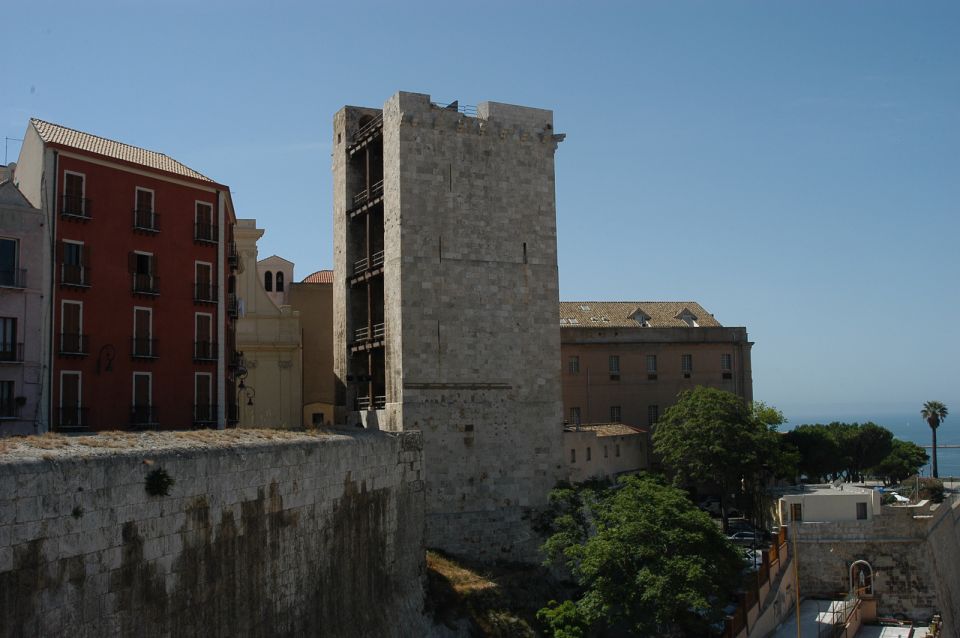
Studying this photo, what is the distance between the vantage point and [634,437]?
52.2 m

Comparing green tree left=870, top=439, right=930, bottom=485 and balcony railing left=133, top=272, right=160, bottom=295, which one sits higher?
balcony railing left=133, top=272, right=160, bottom=295

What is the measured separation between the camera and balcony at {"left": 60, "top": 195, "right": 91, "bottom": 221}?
32.0 m

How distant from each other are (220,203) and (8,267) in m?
8.51

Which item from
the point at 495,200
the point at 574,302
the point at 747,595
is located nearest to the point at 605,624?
the point at 747,595

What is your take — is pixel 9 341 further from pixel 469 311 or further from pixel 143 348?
pixel 469 311

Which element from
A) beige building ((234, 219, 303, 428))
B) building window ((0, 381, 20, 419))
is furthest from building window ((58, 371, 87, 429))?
beige building ((234, 219, 303, 428))

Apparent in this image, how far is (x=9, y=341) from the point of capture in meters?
30.3

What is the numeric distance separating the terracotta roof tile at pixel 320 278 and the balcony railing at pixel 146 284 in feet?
54.5

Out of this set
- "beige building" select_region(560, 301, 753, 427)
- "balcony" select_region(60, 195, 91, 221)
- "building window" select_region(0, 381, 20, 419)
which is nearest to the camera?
"building window" select_region(0, 381, 20, 419)

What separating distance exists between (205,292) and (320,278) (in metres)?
16.5

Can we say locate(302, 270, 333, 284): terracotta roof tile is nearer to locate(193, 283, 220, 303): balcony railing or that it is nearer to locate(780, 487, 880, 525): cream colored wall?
locate(193, 283, 220, 303): balcony railing

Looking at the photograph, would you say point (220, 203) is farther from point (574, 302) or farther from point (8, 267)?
point (574, 302)

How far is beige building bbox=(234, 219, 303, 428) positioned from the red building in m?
7.81

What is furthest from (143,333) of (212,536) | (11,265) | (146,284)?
(212,536)
